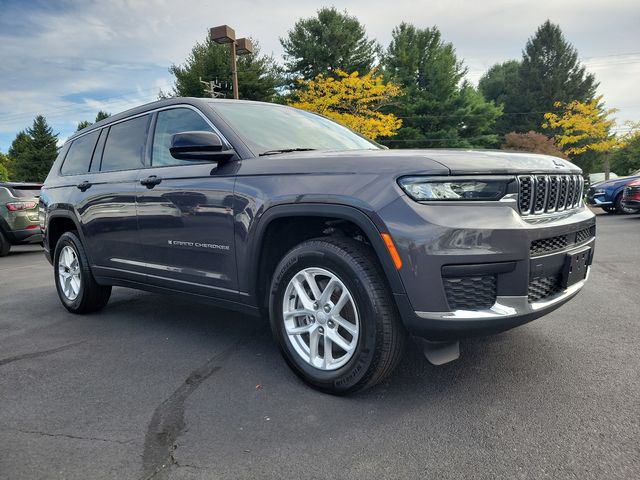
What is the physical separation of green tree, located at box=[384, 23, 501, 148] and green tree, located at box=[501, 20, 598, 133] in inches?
360

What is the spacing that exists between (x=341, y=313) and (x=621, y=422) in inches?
56.3

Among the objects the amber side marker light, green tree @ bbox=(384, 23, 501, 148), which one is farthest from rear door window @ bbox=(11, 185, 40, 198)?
green tree @ bbox=(384, 23, 501, 148)

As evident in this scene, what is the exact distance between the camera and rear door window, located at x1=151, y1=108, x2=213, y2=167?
3.57 metres

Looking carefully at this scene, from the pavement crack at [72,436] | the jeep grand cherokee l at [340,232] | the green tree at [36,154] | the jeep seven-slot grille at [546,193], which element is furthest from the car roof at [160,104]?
the green tree at [36,154]

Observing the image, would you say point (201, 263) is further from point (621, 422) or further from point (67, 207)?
point (621, 422)

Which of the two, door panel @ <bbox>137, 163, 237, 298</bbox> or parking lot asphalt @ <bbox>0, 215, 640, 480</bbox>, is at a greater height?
door panel @ <bbox>137, 163, 237, 298</bbox>

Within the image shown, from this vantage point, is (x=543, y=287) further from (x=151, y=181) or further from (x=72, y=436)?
(x=151, y=181)

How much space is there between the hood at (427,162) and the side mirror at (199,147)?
0.39 meters

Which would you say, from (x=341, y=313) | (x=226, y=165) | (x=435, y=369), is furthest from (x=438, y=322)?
(x=226, y=165)

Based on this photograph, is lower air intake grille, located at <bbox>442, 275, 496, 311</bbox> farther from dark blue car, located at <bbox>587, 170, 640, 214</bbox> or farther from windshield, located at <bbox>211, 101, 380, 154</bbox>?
dark blue car, located at <bbox>587, 170, 640, 214</bbox>

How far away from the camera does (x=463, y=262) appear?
90.1 inches

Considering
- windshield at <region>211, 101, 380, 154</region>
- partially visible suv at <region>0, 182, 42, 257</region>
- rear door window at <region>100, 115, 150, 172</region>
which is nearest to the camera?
windshield at <region>211, 101, 380, 154</region>

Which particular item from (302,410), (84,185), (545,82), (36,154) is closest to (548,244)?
(302,410)

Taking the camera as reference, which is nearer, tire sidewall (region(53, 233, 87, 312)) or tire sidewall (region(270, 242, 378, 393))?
tire sidewall (region(270, 242, 378, 393))
